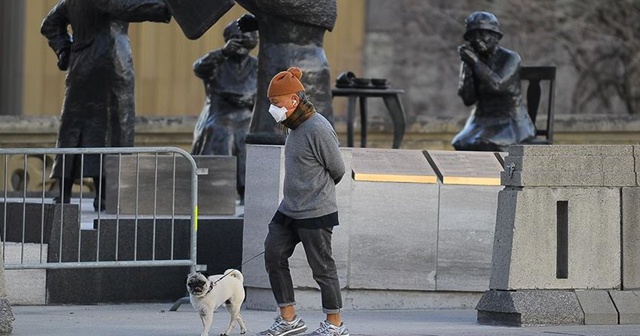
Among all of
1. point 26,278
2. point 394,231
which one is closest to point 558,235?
point 394,231

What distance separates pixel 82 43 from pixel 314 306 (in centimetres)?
343

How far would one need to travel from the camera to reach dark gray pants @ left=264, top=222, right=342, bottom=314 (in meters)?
12.2

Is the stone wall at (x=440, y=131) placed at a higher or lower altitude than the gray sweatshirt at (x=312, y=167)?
higher

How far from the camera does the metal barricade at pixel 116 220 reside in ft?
48.2

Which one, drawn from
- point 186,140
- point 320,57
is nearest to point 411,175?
point 320,57

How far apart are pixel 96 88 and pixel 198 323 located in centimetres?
371

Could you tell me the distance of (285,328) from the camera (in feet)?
40.6

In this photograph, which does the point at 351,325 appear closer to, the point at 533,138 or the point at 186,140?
the point at 533,138

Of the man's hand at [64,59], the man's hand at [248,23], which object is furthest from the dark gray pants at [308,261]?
the man's hand at [64,59]

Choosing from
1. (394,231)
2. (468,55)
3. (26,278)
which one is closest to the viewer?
(26,278)

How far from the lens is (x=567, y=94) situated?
34.0 metres

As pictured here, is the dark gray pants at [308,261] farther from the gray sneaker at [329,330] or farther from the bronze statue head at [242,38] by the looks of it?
the bronze statue head at [242,38]

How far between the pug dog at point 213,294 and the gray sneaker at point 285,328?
317 millimetres

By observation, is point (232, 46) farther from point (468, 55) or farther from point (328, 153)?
point (328, 153)
